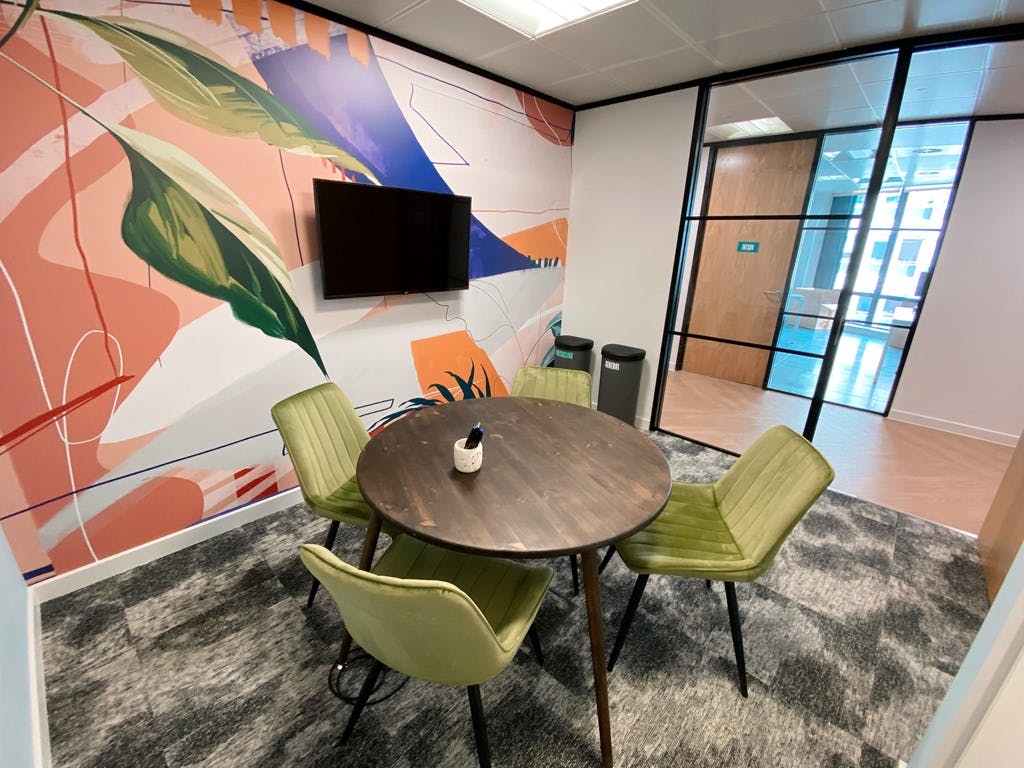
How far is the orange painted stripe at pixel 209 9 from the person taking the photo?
6.32 feet

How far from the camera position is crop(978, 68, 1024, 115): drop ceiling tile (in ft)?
9.18

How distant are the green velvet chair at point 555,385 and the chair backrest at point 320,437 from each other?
0.95m

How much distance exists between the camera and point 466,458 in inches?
61.1

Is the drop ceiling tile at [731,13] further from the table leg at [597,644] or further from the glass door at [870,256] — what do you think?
the table leg at [597,644]

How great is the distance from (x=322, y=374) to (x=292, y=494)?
78cm

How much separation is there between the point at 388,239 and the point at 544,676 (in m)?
2.45

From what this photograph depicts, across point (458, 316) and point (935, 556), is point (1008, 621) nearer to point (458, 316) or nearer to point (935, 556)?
point (935, 556)

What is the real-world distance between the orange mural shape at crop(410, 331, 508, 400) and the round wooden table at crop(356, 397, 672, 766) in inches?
48.8

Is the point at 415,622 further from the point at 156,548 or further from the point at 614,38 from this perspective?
the point at 614,38

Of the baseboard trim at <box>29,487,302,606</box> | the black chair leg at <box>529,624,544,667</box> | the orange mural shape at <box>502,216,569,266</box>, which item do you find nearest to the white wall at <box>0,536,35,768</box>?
the baseboard trim at <box>29,487,302,606</box>

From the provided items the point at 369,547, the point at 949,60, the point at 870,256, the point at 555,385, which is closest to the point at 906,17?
the point at 949,60

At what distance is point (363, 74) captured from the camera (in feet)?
8.27

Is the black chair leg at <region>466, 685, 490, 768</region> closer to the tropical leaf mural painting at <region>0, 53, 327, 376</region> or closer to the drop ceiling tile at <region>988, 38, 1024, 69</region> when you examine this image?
the tropical leaf mural painting at <region>0, 53, 327, 376</region>

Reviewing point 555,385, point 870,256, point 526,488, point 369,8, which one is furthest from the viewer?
point 870,256
